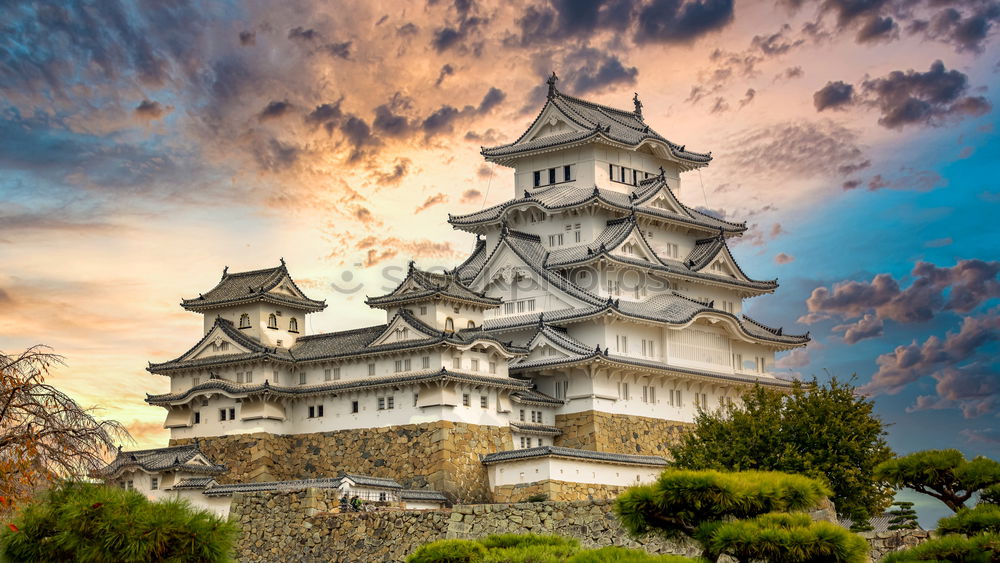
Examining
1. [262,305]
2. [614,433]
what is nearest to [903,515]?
[614,433]

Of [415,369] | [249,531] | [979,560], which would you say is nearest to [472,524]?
[249,531]

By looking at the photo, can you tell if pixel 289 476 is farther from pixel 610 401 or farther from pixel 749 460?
pixel 749 460

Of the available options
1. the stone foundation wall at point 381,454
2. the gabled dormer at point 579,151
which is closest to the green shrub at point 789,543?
the stone foundation wall at point 381,454

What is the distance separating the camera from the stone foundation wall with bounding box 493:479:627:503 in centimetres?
5112

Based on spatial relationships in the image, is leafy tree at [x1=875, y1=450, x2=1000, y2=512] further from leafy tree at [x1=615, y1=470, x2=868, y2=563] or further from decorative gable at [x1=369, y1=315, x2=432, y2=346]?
decorative gable at [x1=369, y1=315, x2=432, y2=346]

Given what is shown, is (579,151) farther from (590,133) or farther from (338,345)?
(338,345)

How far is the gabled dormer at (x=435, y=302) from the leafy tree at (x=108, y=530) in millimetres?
33171

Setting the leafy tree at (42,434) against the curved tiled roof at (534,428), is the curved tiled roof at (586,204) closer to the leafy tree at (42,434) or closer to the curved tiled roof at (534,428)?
the curved tiled roof at (534,428)

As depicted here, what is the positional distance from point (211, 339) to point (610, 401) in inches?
731

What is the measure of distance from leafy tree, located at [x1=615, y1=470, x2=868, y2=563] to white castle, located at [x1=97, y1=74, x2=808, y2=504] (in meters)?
21.7

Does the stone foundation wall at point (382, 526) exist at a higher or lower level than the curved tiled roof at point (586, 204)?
lower

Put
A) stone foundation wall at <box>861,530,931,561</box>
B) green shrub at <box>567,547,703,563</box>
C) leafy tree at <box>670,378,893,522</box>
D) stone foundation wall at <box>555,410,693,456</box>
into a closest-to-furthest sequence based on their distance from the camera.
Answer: green shrub at <box>567,547,703,563</box> → stone foundation wall at <box>861,530,931,561</box> → leafy tree at <box>670,378,893,522</box> → stone foundation wall at <box>555,410,693,456</box>

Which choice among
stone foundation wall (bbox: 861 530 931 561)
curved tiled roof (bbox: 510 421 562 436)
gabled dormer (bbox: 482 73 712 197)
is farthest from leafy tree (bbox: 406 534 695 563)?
gabled dormer (bbox: 482 73 712 197)

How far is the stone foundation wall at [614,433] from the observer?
58.1 metres
